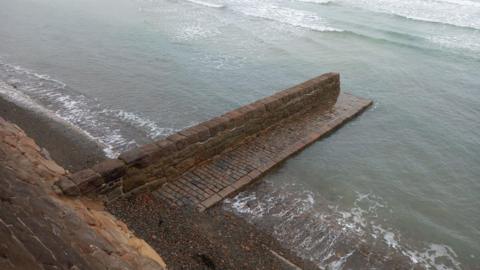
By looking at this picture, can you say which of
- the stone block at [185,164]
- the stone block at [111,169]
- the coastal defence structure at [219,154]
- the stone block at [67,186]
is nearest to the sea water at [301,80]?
the coastal defence structure at [219,154]

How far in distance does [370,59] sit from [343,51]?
5.17 ft

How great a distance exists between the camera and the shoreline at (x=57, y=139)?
9734 mm

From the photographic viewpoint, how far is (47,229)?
13.3ft

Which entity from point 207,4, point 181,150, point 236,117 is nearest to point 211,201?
point 181,150

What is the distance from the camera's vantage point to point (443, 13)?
29391 millimetres

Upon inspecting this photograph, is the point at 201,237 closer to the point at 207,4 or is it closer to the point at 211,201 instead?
the point at 211,201

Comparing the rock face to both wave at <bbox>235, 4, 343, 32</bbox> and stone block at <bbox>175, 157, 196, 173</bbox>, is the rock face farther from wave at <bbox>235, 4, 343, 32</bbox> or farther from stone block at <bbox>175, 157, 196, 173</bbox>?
wave at <bbox>235, 4, 343, 32</bbox>

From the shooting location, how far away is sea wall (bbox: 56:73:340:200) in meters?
7.33

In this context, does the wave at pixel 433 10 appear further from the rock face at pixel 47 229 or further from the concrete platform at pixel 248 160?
the rock face at pixel 47 229

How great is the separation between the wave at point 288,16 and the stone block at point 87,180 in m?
19.7

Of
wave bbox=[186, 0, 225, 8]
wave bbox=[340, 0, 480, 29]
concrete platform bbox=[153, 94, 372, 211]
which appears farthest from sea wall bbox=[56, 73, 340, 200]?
wave bbox=[340, 0, 480, 29]

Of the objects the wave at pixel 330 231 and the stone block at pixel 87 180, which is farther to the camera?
the wave at pixel 330 231

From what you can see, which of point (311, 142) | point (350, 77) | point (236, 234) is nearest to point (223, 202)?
point (236, 234)

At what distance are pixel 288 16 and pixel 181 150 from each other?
2057cm
